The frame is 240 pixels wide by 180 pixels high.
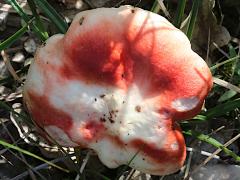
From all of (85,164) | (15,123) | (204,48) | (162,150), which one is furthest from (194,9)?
(15,123)

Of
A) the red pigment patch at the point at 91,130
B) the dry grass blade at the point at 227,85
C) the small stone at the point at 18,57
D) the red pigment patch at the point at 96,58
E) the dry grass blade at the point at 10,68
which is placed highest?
the red pigment patch at the point at 96,58

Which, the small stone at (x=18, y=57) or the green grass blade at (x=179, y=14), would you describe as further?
the small stone at (x=18, y=57)

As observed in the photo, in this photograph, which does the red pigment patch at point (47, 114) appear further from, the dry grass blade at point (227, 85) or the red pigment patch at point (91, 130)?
the dry grass blade at point (227, 85)

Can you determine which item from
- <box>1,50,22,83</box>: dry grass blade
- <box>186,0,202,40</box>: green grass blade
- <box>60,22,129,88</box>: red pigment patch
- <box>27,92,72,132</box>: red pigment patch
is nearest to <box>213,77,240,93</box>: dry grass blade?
<box>186,0,202,40</box>: green grass blade

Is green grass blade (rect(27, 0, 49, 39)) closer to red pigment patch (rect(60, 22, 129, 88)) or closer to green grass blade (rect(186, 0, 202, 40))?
red pigment patch (rect(60, 22, 129, 88))

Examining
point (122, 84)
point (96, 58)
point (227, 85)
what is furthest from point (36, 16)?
point (227, 85)

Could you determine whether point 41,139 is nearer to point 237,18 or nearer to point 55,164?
point 55,164

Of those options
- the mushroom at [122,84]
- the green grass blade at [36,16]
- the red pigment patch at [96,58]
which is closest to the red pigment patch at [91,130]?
the mushroom at [122,84]
